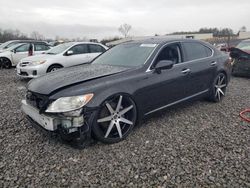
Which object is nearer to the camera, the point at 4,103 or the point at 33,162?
the point at 33,162

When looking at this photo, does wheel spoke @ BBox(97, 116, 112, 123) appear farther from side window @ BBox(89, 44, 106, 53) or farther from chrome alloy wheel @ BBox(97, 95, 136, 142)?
side window @ BBox(89, 44, 106, 53)

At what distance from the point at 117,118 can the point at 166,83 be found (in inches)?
43.9

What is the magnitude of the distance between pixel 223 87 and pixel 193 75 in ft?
4.77

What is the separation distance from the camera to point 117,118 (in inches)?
127

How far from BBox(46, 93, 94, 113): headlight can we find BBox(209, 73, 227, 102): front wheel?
126 inches

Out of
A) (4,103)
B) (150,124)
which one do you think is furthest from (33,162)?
(4,103)

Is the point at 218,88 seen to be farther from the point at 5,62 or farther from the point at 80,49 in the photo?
the point at 5,62

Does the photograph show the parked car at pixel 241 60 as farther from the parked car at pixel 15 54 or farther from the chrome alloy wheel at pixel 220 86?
the parked car at pixel 15 54

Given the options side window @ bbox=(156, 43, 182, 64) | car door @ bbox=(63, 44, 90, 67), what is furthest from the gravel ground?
car door @ bbox=(63, 44, 90, 67)

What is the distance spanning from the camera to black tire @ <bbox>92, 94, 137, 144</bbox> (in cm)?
304

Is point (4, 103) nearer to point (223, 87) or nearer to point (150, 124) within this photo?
point (150, 124)

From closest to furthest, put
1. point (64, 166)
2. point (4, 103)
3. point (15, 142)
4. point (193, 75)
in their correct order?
point (64, 166), point (15, 142), point (193, 75), point (4, 103)

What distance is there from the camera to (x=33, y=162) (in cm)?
281

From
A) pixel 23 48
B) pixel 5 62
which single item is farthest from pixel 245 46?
pixel 5 62
